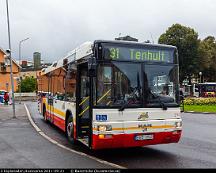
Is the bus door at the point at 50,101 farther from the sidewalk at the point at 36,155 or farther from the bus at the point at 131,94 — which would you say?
the bus at the point at 131,94

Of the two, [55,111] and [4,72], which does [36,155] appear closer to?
[55,111]

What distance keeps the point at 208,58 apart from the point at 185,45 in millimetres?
5316

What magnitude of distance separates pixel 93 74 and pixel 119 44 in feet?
3.71

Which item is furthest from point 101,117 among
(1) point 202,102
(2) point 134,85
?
(1) point 202,102

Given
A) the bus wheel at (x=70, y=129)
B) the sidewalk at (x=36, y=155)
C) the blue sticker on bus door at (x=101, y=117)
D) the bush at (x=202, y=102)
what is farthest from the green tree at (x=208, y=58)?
the blue sticker on bus door at (x=101, y=117)

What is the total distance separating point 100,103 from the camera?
30.5ft

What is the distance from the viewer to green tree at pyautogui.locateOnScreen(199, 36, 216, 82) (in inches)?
2758

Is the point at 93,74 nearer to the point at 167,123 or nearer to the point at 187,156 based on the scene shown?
the point at 167,123

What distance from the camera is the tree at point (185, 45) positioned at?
6850 centimetres

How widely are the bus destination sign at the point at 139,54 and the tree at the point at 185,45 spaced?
59.4 m

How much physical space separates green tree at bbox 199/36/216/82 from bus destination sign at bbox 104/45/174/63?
61.5 meters

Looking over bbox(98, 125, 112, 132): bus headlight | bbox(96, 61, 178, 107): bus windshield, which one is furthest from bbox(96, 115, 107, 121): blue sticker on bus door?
bbox(96, 61, 178, 107): bus windshield

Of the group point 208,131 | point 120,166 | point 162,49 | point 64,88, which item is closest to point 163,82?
point 162,49

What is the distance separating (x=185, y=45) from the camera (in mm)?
69625
